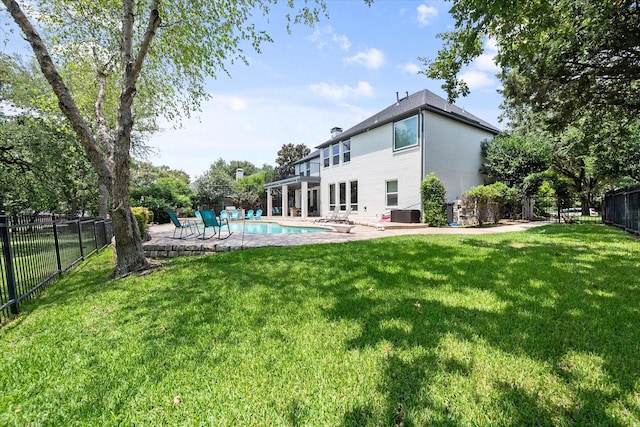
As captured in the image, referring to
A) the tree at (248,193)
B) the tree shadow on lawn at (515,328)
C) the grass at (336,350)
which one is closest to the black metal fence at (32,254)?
the grass at (336,350)

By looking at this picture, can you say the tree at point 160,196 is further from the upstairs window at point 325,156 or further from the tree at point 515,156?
the tree at point 515,156

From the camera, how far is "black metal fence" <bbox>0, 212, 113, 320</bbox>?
3.88 metres

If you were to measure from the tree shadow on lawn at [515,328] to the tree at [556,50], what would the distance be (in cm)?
394

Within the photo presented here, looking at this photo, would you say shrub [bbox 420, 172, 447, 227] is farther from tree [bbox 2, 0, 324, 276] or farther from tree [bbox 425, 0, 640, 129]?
tree [bbox 2, 0, 324, 276]

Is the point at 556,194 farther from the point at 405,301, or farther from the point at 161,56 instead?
the point at 161,56

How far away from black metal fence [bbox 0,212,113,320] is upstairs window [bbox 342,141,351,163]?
51.4 ft

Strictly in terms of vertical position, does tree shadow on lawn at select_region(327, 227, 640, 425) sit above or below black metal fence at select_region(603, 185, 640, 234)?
below

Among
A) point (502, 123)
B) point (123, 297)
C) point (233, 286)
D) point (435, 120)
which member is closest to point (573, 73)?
point (435, 120)

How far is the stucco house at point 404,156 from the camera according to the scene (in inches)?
597

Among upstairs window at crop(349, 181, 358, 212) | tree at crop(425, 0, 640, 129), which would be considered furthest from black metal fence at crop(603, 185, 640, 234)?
upstairs window at crop(349, 181, 358, 212)

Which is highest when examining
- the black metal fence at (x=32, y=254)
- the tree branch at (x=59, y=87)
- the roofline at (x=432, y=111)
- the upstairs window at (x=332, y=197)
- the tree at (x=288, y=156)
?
the tree at (x=288, y=156)

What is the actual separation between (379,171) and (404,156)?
196 cm

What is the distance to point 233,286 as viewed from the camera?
4.41 meters

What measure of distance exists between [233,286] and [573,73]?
31.6 feet
